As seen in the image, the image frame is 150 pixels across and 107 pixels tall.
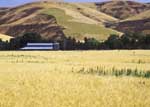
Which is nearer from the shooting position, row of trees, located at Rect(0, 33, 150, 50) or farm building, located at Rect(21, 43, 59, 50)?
row of trees, located at Rect(0, 33, 150, 50)

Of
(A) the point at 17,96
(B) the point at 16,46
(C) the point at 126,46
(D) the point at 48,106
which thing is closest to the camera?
(D) the point at 48,106

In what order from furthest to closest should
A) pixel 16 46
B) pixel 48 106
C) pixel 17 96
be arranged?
pixel 16 46
pixel 17 96
pixel 48 106

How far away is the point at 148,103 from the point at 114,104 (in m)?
1.35

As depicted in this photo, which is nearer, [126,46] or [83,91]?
[83,91]

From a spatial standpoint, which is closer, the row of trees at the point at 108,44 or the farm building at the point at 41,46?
the row of trees at the point at 108,44

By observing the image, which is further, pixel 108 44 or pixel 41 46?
pixel 41 46

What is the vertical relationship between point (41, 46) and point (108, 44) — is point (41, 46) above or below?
below

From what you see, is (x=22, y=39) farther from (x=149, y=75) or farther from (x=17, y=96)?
(x=17, y=96)

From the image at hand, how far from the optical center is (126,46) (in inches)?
6024

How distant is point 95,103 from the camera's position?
59.2 ft

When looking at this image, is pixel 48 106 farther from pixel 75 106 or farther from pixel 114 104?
pixel 114 104

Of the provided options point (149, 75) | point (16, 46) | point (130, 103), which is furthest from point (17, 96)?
point (16, 46)

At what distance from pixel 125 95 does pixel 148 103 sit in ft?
8.04

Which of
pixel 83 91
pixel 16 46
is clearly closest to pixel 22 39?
pixel 16 46
